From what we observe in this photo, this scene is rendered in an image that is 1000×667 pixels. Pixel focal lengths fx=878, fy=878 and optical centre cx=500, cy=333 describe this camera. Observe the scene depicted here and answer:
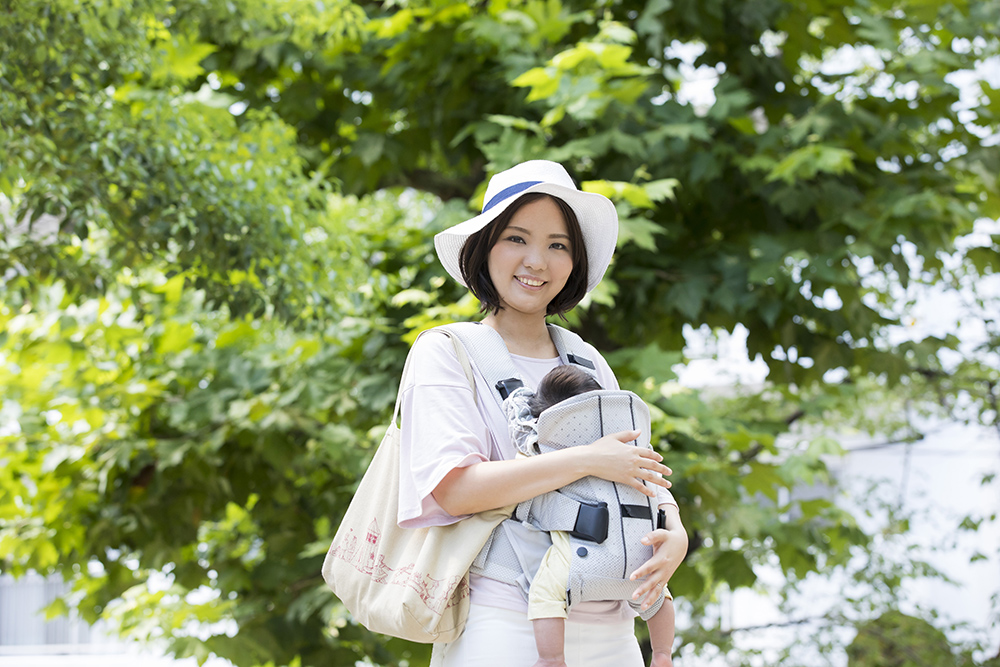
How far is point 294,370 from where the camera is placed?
3.58 meters

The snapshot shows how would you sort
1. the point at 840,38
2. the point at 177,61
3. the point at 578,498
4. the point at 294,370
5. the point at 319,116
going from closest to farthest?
the point at 578,498
the point at 177,61
the point at 294,370
the point at 840,38
the point at 319,116

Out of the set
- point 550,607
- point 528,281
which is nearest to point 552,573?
point 550,607

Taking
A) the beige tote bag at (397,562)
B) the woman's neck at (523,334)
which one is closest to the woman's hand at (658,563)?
the beige tote bag at (397,562)

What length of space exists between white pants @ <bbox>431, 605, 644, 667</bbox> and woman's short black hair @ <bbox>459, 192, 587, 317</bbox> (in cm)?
52

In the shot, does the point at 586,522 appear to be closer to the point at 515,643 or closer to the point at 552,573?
the point at 552,573

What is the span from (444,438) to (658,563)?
0.36 meters

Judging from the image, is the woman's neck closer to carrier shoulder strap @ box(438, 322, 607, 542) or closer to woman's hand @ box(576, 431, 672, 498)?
carrier shoulder strap @ box(438, 322, 607, 542)

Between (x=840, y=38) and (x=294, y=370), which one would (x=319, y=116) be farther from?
(x=840, y=38)

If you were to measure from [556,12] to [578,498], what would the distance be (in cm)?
245

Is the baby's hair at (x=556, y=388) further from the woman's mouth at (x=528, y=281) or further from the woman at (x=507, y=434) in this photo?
the woman's mouth at (x=528, y=281)

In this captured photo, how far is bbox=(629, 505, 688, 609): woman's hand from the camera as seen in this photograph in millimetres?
1258

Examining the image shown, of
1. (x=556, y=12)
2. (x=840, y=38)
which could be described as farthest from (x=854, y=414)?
(x=556, y=12)

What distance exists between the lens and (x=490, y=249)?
1494mm

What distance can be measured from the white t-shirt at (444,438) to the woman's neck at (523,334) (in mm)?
102
